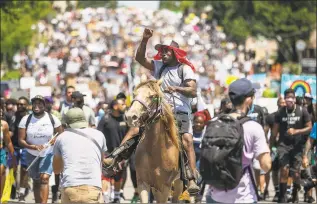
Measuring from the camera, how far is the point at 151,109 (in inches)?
465

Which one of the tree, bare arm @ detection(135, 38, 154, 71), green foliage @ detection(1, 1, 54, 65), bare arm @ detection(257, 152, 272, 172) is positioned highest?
the tree

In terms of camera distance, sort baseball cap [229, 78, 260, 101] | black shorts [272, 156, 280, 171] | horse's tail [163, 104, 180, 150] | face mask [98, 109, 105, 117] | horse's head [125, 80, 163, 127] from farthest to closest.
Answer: face mask [98, 109, 105, 117] → black shorts [272, 156, 280, 171] → horse's tail [163, 104, 180, 150] → horse's head [125, 80, 163, 127] → baseball cap [229, 78, 260, 101]

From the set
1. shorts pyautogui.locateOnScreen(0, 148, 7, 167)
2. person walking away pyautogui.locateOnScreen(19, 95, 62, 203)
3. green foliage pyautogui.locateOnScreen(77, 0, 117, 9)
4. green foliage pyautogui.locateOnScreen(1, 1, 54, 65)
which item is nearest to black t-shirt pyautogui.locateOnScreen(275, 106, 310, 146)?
person walking away pyautogui.locateOnScreen(19, 95, 62, 203)

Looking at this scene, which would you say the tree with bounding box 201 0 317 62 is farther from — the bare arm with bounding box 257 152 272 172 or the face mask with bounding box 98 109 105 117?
the bare arm with bounding box 257 152 272 172

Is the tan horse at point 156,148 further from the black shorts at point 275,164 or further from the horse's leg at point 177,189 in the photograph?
the black shorts at point 275,164

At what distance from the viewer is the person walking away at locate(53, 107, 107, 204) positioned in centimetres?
1100

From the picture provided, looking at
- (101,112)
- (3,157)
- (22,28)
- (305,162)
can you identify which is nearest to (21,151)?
(3,157)

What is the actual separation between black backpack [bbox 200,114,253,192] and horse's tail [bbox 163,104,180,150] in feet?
11.3

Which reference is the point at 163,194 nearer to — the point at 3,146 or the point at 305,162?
the point at 305,162

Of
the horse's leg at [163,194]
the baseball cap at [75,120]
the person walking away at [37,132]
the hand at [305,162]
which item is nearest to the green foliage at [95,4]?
the person walking away at [37,132]

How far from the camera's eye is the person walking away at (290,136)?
17.5 m

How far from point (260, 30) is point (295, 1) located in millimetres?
3819

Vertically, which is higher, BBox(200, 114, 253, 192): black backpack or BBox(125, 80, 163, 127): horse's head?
BBox(125, 80, 163, 127): horse's head

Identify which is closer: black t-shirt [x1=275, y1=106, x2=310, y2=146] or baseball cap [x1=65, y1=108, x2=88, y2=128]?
baseball cap [x1=65, y1=108, x2=88, y2=128]
